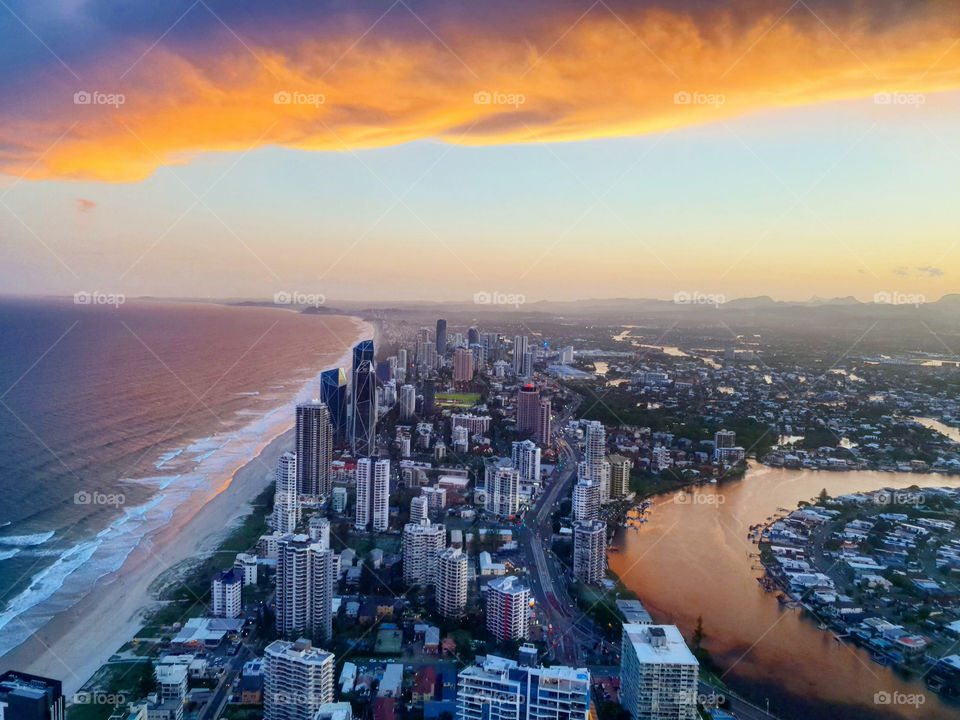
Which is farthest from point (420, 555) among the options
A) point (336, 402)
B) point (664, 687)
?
point (336, 402)

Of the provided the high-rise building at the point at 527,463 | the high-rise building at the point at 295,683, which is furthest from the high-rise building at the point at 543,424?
the high-rise building at the point at 295,683

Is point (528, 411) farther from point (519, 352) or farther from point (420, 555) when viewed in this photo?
point (519, 352)

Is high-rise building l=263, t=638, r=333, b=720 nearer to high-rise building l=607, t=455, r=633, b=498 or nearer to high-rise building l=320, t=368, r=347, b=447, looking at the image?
high-rise building l=607, t=455, r=633, b=498

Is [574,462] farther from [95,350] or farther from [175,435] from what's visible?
[95,350]

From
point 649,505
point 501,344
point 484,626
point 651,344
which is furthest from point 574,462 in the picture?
point 651,344

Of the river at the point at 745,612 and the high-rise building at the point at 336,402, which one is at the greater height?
the high-rise building at the point at 336,402

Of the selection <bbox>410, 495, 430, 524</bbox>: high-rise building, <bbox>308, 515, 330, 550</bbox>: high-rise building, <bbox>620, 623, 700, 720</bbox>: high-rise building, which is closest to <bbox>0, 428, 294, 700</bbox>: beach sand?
<bbox>308, 515, 330, 550</bbox>: high-rise building

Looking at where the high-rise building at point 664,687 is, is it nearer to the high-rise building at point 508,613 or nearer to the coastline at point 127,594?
the high-rise building at point 508,613
